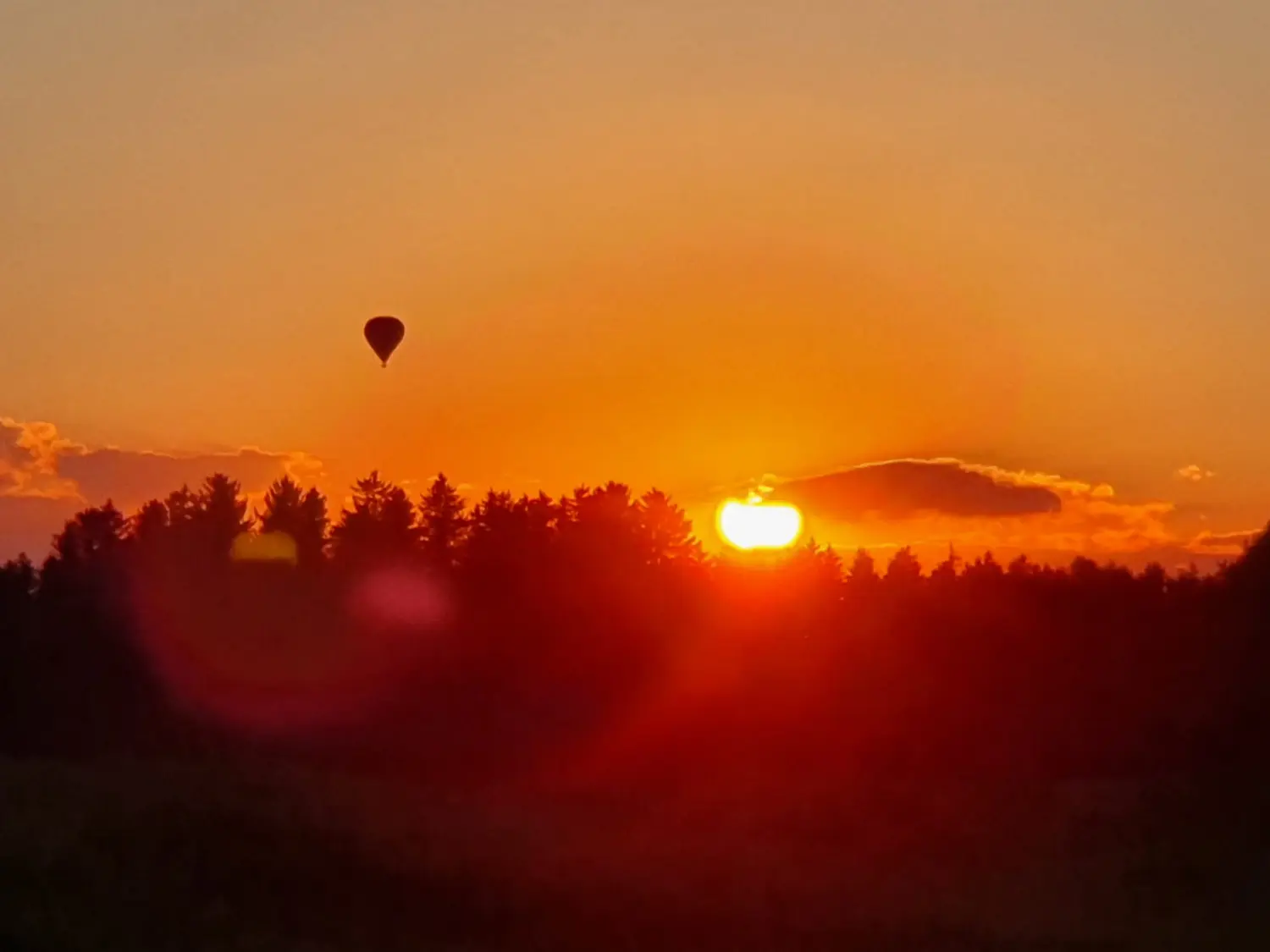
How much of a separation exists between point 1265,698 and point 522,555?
25.5 m

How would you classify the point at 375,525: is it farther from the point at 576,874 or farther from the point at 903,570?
the point at 576,874

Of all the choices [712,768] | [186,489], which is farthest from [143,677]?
[186,489]

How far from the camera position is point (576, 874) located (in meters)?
22.9

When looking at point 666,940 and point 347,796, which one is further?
point 347,796

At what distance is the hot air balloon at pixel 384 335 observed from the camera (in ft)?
125

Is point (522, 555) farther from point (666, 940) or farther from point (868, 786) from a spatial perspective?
point (666, 940)

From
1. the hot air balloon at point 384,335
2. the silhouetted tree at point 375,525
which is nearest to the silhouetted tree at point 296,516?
the silhouetted tree at point 375,525

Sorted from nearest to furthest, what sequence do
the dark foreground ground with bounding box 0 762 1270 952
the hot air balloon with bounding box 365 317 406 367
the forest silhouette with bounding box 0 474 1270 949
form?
the dark foreground ground with bounding box 0 762 1270 952 → the forest silhouette with bounding box 0 474 1270 949 → the hot air balloon with bounding box 365 317 406 367

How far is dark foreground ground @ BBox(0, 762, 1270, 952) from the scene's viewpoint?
747 inches

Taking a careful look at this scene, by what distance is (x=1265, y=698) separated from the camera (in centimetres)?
3869

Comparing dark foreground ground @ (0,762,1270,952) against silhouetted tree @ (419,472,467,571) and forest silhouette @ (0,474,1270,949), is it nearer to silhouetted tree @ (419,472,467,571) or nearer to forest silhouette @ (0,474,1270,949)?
forest silhouette @ (0,474,1270,949)

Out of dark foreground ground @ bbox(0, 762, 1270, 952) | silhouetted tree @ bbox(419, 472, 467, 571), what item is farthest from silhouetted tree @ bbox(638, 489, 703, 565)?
dark foreground ground @ bbox(0, 762, 1270, 952)

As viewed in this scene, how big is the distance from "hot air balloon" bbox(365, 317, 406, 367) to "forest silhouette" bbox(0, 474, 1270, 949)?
941 centimetres

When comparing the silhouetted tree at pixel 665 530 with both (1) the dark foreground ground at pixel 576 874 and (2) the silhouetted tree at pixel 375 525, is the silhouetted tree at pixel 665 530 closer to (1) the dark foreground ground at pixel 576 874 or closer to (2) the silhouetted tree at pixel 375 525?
(2) the silhouetted tree at pixel 375 525
